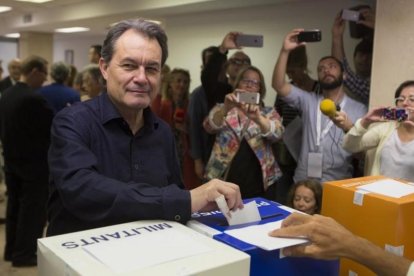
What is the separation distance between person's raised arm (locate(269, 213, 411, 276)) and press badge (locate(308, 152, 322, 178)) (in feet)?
4.94

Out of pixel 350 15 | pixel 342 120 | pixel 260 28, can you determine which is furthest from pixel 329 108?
pixel 260 28

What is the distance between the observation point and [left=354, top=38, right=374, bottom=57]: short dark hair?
9.70 ft

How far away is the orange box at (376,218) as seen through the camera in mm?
1032

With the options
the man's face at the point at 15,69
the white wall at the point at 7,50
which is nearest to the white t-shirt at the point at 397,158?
the man's face at the point at 15,69

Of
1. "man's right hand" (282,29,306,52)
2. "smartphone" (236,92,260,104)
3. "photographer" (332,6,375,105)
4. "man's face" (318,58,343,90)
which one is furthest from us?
"photographer" (332,6,375,105)

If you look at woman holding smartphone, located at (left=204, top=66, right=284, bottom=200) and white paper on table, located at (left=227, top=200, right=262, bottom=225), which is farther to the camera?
woman holding smartphone, located at (left=204, top=66, right=284, bottom=200)

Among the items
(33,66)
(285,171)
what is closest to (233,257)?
(285,171)

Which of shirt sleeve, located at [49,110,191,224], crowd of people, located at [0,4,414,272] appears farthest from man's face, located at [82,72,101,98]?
shirt sleeve, located at [49,110,191,224]

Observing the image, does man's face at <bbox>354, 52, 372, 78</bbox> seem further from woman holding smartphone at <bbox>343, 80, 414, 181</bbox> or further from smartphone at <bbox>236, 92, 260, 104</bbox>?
smartphone at <bbox>236, 92, 260, 104</bbox>

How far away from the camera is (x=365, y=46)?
9.80 ft

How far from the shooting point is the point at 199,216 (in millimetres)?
1002

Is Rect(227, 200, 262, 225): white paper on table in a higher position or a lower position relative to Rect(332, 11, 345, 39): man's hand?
lower

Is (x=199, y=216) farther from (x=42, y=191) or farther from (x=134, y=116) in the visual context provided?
(x=42, y=191)

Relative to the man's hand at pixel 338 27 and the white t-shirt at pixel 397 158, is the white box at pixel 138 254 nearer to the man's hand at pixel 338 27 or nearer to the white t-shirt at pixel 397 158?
the white t-shirt at pixel 397 158
